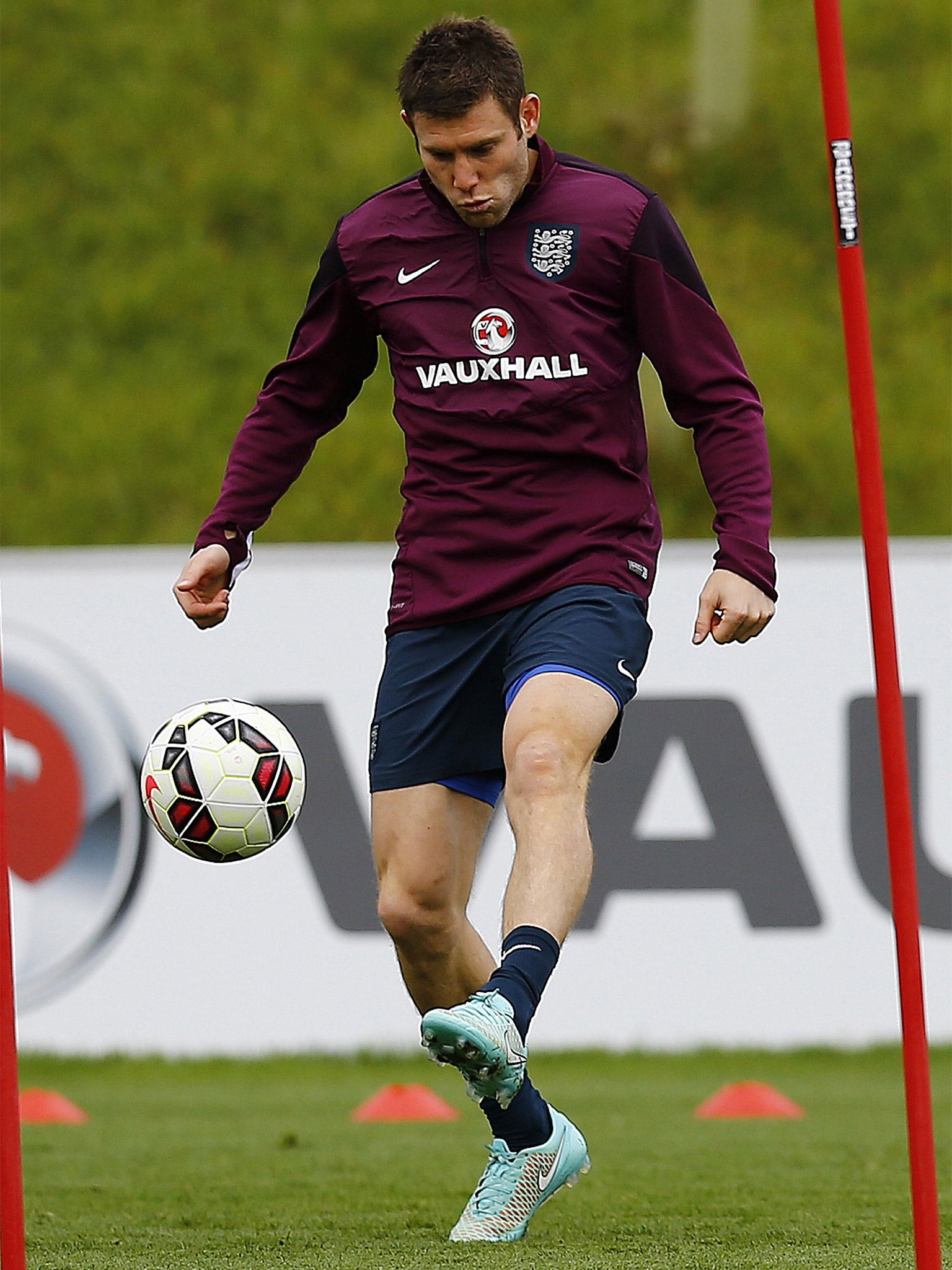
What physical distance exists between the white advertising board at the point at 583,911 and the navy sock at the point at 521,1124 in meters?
3.69

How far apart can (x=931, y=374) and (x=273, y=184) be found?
5.51m

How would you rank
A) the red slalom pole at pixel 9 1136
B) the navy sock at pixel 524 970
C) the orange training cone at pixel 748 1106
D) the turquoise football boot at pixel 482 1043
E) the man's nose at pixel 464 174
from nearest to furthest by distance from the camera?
the red slalom pole at pixel 9 1136 → the turquoise football boot at pixel 482 1043 → the navy sock at pixel 524 970 → the man's nose at pixel 464 174 → the orange training cone at pixel 748 1106

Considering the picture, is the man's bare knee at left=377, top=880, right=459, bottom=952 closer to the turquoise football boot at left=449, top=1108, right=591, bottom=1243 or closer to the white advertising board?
the turquoise football boot at left=449, top=1108, right=591, bottom=1243

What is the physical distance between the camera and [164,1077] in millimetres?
8844

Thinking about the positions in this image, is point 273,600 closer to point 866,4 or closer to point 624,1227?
point 624,1227

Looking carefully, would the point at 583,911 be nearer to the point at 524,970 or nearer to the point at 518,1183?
the point at 518,1183

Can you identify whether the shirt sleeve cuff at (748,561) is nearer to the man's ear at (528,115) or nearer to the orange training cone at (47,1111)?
the man's ear at (528,115)

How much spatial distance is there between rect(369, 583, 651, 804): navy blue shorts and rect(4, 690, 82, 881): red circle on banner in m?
4.15

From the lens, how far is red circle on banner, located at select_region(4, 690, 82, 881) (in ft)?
29.3

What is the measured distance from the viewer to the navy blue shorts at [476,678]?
4.73 m

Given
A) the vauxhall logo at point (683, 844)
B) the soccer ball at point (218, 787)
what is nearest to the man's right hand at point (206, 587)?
the soccer ball at point (218, 787)

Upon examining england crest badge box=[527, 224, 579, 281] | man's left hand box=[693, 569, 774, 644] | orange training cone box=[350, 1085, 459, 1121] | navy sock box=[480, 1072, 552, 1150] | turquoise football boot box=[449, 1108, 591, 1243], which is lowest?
orange training cone box=[350, 1085, 459, 1121]

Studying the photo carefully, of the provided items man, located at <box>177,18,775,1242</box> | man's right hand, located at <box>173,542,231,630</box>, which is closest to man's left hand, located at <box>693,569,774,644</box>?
man, located at <box>177,18,775,1242</box>

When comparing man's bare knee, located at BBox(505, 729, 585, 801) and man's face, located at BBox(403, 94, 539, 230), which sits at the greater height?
man's face, located at BBox(403, 94, 539, 230)
